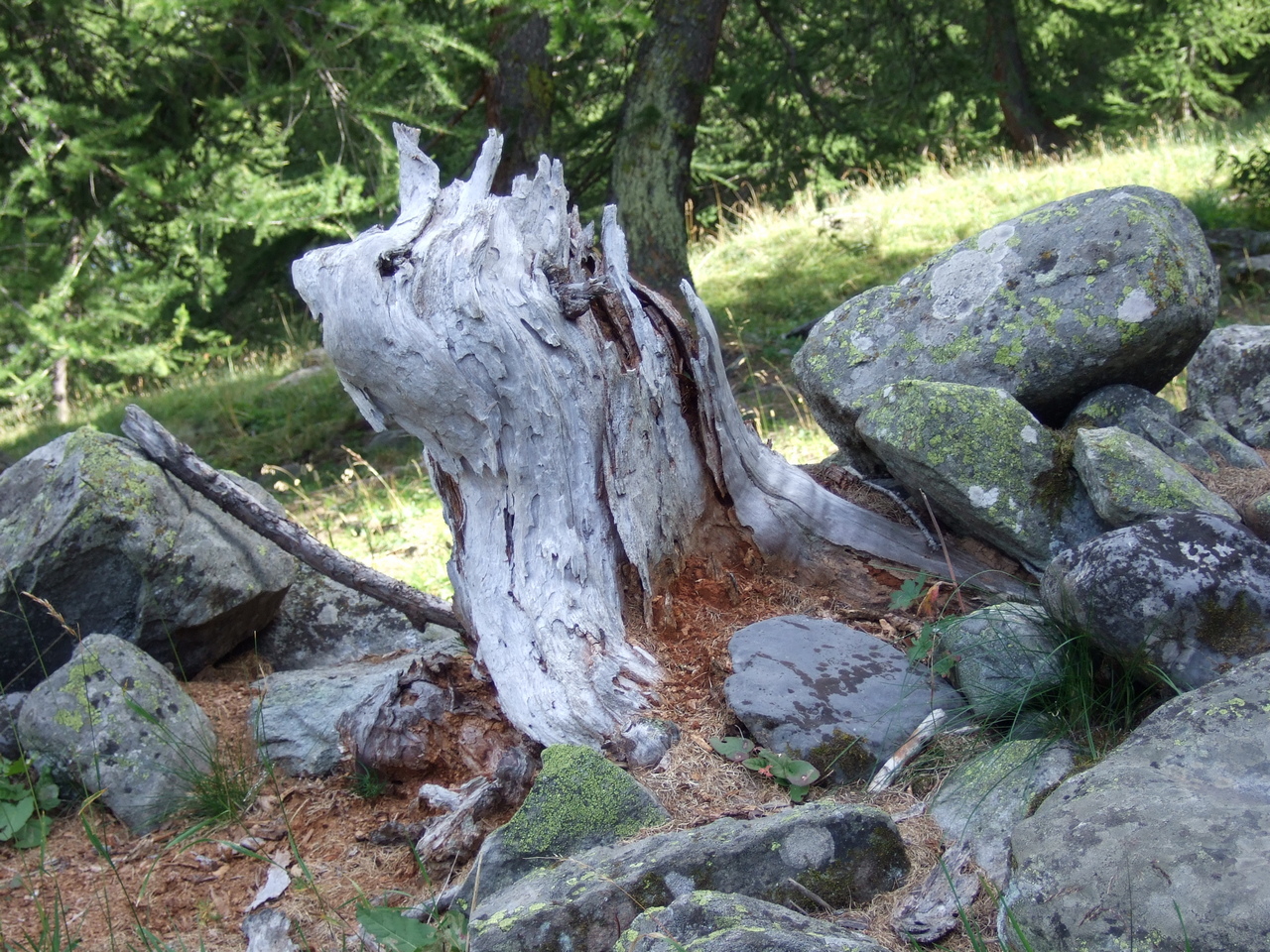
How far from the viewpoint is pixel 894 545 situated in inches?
169

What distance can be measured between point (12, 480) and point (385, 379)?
2569mm

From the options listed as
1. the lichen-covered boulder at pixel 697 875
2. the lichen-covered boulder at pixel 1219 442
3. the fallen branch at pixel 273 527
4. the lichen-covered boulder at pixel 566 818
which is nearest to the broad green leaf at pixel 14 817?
the fallen branch at pixel 273 527

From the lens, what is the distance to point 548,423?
3750 mm

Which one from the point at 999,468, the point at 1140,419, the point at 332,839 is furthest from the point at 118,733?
the point at 1140,419

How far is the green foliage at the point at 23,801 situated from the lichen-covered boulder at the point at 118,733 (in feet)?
0.21

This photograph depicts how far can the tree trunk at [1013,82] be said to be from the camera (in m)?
17.1

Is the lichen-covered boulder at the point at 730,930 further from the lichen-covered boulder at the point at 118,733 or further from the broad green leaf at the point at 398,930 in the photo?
the lichen-covered boulder at the point at 118,733

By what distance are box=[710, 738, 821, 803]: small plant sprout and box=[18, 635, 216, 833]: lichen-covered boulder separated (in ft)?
6.88

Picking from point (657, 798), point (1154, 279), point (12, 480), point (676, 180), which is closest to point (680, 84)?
point (676, 180)

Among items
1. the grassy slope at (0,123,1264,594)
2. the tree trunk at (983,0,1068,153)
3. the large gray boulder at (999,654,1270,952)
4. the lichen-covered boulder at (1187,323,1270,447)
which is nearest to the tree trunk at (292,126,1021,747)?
the large gray boulder at (999,654,1270,952)

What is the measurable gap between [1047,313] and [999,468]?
0.88 meters

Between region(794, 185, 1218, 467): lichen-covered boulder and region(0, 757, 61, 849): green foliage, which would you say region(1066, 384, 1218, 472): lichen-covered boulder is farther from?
region(0, 757, 61, 849): green foliage

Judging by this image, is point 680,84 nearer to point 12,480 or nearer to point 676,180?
point 676,180

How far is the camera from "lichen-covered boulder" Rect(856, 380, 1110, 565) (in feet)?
12.5
